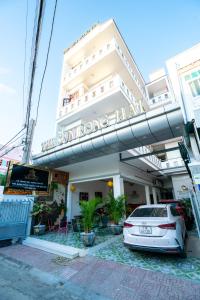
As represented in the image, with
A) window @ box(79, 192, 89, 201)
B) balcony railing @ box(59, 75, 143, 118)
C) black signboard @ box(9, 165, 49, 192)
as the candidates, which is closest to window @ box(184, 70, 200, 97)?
balcony railing @ box(59, 75, 143, 118)

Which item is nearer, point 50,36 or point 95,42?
point 50,36

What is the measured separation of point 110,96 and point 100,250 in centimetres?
877

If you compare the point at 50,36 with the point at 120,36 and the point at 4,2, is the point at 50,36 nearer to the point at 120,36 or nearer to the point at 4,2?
the point at 4,2

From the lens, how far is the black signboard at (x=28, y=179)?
25.3 feet

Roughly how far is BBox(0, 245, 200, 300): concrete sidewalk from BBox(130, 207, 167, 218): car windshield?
1.42 metres

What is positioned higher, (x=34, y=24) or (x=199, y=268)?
(x=34, y=24)

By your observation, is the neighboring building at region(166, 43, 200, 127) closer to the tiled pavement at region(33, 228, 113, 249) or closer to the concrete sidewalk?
the concrete sidewalk

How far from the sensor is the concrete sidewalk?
2.70m

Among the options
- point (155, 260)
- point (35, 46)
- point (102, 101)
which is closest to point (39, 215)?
point (155, 260)

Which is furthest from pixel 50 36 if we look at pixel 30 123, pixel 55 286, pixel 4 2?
pixel 55 286

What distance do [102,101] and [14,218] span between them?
8.61 meters

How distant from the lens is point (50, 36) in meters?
4.04

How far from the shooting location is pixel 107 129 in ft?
19.6

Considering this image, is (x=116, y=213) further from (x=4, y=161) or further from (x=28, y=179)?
(x=4, y=161)
